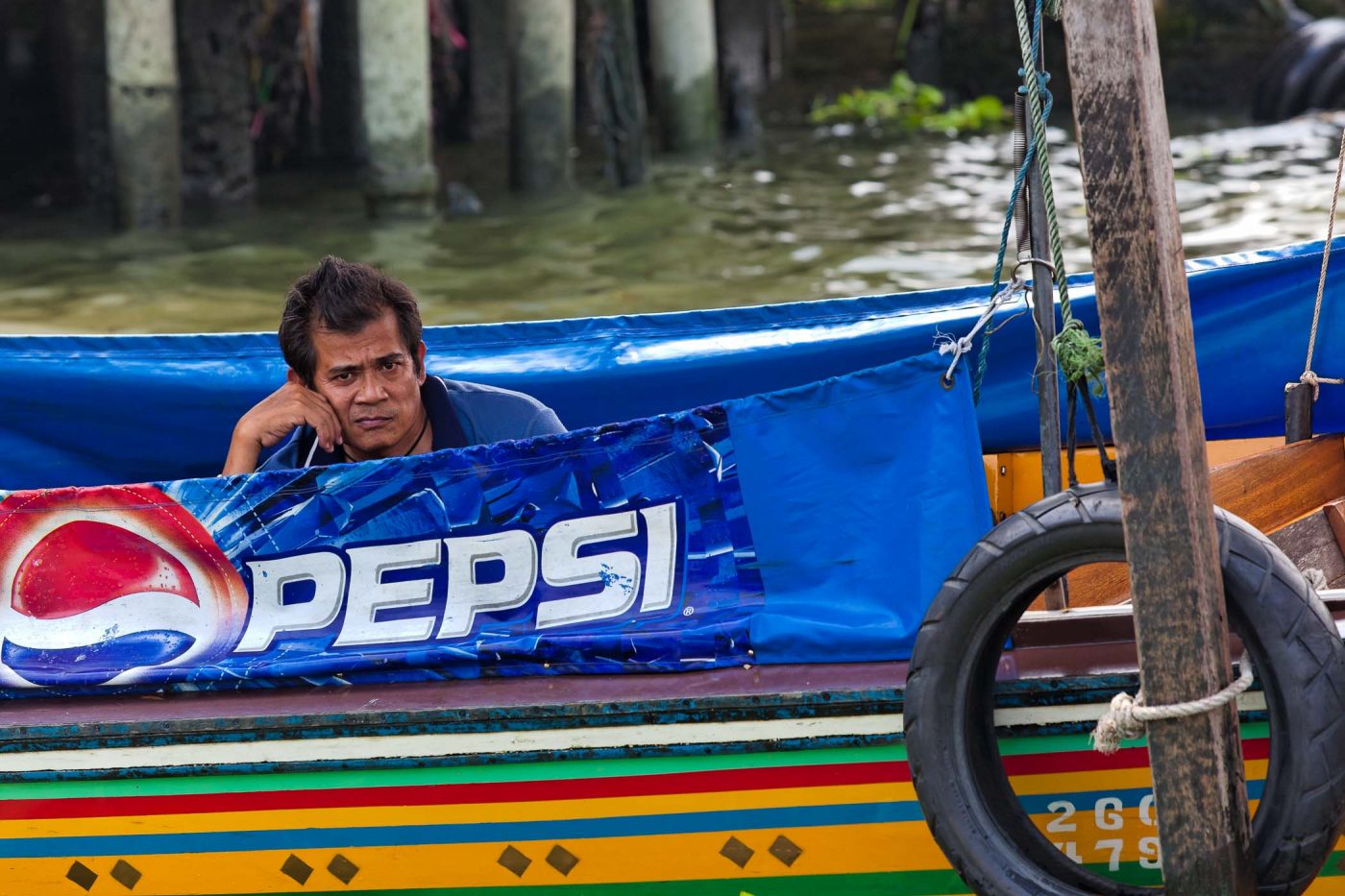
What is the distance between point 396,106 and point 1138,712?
875 cm

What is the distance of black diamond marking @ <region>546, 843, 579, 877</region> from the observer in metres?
2.88

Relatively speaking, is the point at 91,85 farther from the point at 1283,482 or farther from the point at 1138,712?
the point at 1138,712

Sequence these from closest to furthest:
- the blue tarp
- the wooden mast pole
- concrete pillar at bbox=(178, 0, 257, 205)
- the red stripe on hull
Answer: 1. the wooden mast pole
2. the red stripe on hull
3. the blue tarp
4. concrete pillar at bbox=(178, 0, 257, 205)

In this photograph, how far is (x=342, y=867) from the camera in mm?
2912

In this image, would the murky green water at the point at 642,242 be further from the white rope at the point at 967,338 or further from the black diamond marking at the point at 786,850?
the black diamond marking at the point at 786,850

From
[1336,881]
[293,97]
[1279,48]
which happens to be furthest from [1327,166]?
[1336,881]

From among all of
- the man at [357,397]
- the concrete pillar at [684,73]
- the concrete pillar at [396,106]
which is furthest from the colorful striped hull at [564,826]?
the concrete pillar at [684,73]

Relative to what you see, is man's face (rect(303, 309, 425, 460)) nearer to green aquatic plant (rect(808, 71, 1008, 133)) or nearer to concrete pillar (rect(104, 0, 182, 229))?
concrete pillar (rect(104, 0, 182, 229))

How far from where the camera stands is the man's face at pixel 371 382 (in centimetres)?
332

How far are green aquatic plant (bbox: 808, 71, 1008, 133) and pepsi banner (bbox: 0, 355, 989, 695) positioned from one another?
40.8 ft

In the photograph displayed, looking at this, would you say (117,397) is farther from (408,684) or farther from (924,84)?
(924,84)

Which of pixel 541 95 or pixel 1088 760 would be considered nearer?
pixel 1088 760

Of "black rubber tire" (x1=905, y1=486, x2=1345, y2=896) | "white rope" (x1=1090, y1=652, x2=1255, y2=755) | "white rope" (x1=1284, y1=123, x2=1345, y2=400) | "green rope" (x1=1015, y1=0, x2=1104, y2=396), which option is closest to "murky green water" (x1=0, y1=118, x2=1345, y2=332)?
"white rope" (x1=1284, y1=123, x2=1345, y2=400)

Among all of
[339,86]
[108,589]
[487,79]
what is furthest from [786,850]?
[487,79]
